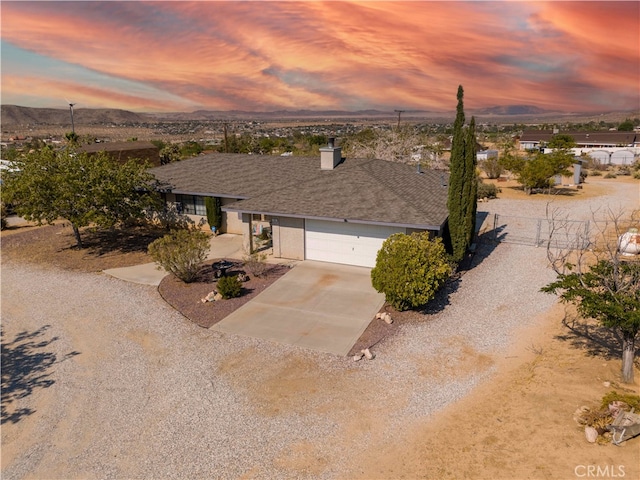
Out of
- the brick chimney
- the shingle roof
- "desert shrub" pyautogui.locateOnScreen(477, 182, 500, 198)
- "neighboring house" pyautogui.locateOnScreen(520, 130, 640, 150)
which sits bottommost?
"desert shrub" pyautogui.locateOnScreen(477, 182, 500, 198)

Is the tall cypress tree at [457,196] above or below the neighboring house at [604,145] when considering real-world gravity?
below

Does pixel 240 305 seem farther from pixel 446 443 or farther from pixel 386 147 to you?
pixel 386 147

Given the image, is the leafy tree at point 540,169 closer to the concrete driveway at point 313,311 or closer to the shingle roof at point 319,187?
the shingle roof at point 319,187

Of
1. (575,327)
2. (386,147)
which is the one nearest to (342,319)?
(575,327)

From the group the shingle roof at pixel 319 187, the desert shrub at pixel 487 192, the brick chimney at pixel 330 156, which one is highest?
the brick chimney at pixel 330 156

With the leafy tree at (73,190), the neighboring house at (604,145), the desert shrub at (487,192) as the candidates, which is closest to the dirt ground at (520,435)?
the leafy tree at (73,190)

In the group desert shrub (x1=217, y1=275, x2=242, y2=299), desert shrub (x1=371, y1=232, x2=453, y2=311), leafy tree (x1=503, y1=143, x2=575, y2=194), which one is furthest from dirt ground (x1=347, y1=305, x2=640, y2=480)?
leafy tree (x1=503, y1=143, x2=575, y2=194)

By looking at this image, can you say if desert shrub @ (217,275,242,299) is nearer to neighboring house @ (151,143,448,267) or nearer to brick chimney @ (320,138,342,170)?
neighboring house @ (151,143,448,267)
